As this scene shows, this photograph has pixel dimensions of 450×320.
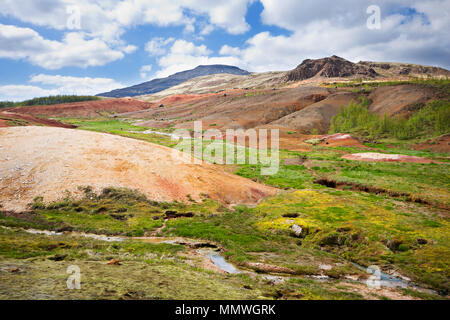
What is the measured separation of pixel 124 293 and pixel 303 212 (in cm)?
1894

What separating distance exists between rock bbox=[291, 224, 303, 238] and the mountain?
174 m

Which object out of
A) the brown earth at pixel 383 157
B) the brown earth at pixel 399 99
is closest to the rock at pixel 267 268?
the brown earth at pixel 383 157

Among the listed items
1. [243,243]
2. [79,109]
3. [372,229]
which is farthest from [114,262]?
[79,109]

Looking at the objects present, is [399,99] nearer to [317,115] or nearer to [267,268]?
[317,115]

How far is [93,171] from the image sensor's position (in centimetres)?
2620

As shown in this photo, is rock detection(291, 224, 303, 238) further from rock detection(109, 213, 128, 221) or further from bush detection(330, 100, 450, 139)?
bush detection(330, 100, 450, 139)

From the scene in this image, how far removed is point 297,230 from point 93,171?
68.5ft

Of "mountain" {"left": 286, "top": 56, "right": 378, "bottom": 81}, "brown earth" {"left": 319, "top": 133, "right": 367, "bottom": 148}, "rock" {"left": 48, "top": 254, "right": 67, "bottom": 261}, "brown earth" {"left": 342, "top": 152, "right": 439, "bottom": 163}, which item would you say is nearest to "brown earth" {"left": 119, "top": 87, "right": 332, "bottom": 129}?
"brown earth" {"left": 319, "top": 133, "right": 367, "bottom": 148}

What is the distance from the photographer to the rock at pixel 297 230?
1998 cm

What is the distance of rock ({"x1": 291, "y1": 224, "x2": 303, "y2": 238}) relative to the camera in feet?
65.6

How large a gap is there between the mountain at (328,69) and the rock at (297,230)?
173653mm

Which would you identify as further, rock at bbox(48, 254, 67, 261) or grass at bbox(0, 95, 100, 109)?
grass at bbox(0, 95, 100, 109)

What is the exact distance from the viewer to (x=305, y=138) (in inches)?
3041
